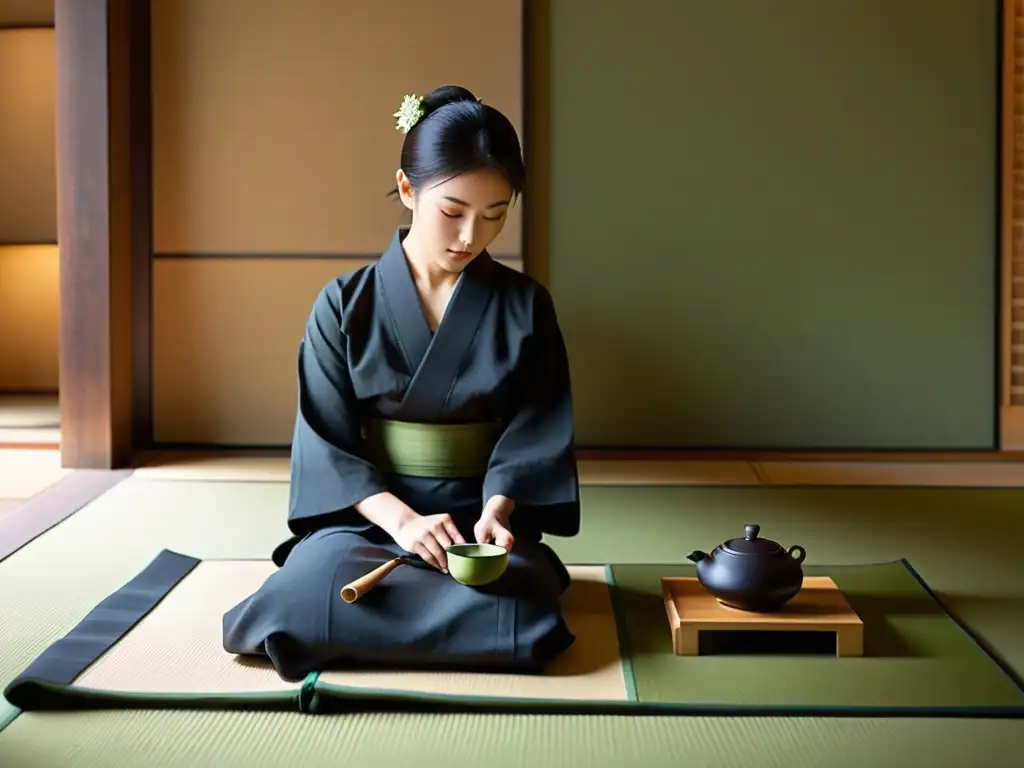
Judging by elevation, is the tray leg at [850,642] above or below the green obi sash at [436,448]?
below

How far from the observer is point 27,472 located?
13.6 feet

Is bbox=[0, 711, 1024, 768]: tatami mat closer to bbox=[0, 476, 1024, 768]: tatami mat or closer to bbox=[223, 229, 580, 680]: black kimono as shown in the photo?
bbox=[0, 476, 1024, 768]: tatami mat

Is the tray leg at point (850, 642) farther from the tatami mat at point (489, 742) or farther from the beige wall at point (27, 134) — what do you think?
the beige wall at point (27, 134)

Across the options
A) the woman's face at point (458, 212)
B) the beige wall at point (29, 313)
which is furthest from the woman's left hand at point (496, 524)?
the beige wall at point (29, 313)

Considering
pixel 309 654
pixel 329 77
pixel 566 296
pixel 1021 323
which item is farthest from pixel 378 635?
pixel 1021 323

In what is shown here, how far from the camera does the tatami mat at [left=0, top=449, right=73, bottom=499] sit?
3.88 meters

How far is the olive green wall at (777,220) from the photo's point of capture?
4.46 m

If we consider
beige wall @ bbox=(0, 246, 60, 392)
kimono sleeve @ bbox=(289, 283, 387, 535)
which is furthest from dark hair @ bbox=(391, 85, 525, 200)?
beige wall @ bbox=(0, 246, 60, 392)

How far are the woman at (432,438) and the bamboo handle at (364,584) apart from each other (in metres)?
0.03

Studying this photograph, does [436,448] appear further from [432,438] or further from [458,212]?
[458,212]

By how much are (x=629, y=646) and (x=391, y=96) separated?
9.03 feet

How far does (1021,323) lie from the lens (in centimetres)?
454

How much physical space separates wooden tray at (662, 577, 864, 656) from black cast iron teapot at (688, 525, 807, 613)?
0.10 ft

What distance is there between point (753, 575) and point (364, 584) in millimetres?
750
